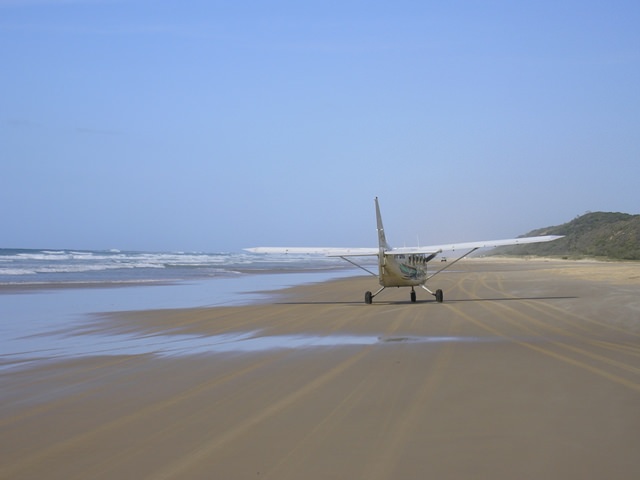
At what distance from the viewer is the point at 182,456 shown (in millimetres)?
5270

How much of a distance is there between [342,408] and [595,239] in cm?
9988

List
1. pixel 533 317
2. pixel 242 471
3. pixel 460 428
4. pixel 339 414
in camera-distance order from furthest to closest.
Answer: pixel 533 317 < pixel 339 414 < pixel 460 428 < pixel 242 471

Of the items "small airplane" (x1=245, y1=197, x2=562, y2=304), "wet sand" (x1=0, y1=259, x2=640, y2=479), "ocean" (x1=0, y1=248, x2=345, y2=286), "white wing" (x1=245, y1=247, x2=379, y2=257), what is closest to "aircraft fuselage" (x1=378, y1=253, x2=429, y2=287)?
"small airplane" (x1=245, y1=197, x2=562, y2=304)

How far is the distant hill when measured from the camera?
8319 cm

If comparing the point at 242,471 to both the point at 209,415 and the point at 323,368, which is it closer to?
the point at 209,415

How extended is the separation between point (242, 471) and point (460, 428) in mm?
1859

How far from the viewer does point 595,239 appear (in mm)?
99688

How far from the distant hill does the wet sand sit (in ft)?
219

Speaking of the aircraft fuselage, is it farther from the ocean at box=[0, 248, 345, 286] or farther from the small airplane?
the ocean at box=[0, 248, 345, 286]

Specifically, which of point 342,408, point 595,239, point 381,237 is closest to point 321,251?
point 381,237

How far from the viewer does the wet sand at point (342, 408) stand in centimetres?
499

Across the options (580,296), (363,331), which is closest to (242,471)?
(363,331)

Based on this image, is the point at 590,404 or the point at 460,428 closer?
the point at 460,428

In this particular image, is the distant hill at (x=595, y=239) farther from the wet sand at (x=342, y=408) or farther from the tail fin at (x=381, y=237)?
the wet sand at (x=342, y=408)
